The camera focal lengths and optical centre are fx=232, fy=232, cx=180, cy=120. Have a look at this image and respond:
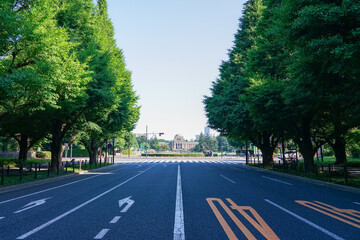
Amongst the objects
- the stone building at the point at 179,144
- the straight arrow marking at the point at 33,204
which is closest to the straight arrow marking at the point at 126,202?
the straight arrow marking at the point at 33,204

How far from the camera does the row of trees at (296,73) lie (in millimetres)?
8719

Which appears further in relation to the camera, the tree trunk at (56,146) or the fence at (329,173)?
the tree trunk at (56,146)

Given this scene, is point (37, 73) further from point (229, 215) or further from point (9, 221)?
point (229, 215)

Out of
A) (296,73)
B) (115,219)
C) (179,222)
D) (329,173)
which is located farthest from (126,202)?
(329,173)

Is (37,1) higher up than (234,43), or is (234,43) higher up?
(234,43)

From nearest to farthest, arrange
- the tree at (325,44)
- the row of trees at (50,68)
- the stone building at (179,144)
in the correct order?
the tree at (325,44), the row of trees at (50,68), the stone building at (179,144)

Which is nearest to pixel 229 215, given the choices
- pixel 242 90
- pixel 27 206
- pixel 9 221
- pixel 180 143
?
pixel 9 221

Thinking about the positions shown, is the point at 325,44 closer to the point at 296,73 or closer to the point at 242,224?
the point at 296,73

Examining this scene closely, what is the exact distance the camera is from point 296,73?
1134 centimetres

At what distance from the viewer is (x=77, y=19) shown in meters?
17.8

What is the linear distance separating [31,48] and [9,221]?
30.7 feet

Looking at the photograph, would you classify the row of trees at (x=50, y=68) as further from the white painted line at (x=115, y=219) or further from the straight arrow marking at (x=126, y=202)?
the white painted line at (x=115, y=219)

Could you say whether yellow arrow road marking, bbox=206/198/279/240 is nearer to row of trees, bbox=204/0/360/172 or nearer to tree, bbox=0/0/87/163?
row of trees, bbox=204/0/360/172

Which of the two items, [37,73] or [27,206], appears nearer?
[27,206]
